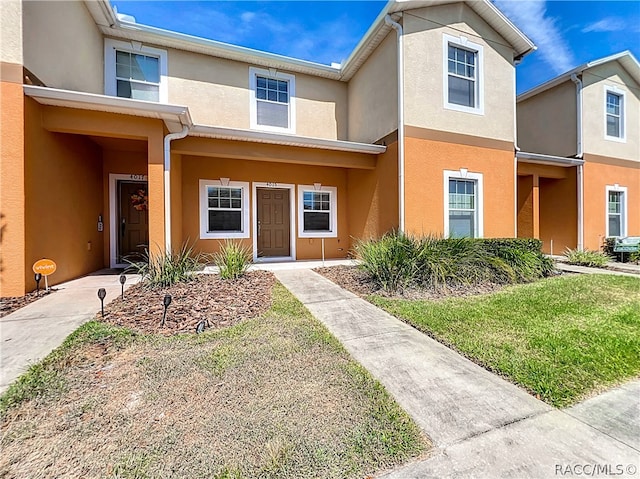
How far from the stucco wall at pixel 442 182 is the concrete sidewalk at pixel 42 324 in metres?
6.82

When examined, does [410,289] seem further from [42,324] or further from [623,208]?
[623,208]

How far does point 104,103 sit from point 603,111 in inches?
625

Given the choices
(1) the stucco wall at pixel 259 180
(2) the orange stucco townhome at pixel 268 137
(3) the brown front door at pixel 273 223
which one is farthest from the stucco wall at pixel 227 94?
(3) the brown front door at pixel 273 223

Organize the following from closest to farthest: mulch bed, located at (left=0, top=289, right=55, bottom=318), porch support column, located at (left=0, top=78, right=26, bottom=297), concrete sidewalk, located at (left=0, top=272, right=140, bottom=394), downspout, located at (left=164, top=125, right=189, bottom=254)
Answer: concrete sidewalk, located at (left=0, top=272, right=140, bottom=394) → mulch bed, located at (left=0, top=289, right=55, bottom=318) → porch support column, located at (left=0, top=78, right=26, bottom=297) → downspout, located at (left=164, top=125, right=189, bottom=254)

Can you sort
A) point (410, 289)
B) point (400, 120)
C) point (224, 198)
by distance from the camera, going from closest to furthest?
point (410, 289) → point (400, 120) → point (224, 198)

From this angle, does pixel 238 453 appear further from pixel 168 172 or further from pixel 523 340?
pixel 168 172

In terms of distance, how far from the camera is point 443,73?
812 cm

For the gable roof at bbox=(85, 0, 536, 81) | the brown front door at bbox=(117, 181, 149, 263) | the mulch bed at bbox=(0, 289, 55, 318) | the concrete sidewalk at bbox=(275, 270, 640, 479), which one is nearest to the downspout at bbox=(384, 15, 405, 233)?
the gable roof at bbox=(85, 0, 536, 81)

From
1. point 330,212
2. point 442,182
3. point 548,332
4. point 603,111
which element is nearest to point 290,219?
point 330,212

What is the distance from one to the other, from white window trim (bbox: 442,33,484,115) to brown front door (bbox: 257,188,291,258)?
17.7 ft

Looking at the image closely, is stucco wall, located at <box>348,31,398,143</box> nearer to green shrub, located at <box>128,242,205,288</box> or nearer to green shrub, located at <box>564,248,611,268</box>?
green shrub, located at <box>128,242,205,288</box>

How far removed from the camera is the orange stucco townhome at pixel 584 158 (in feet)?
35.4

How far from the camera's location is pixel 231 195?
902 cm

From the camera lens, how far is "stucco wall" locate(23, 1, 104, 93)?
536 cm
